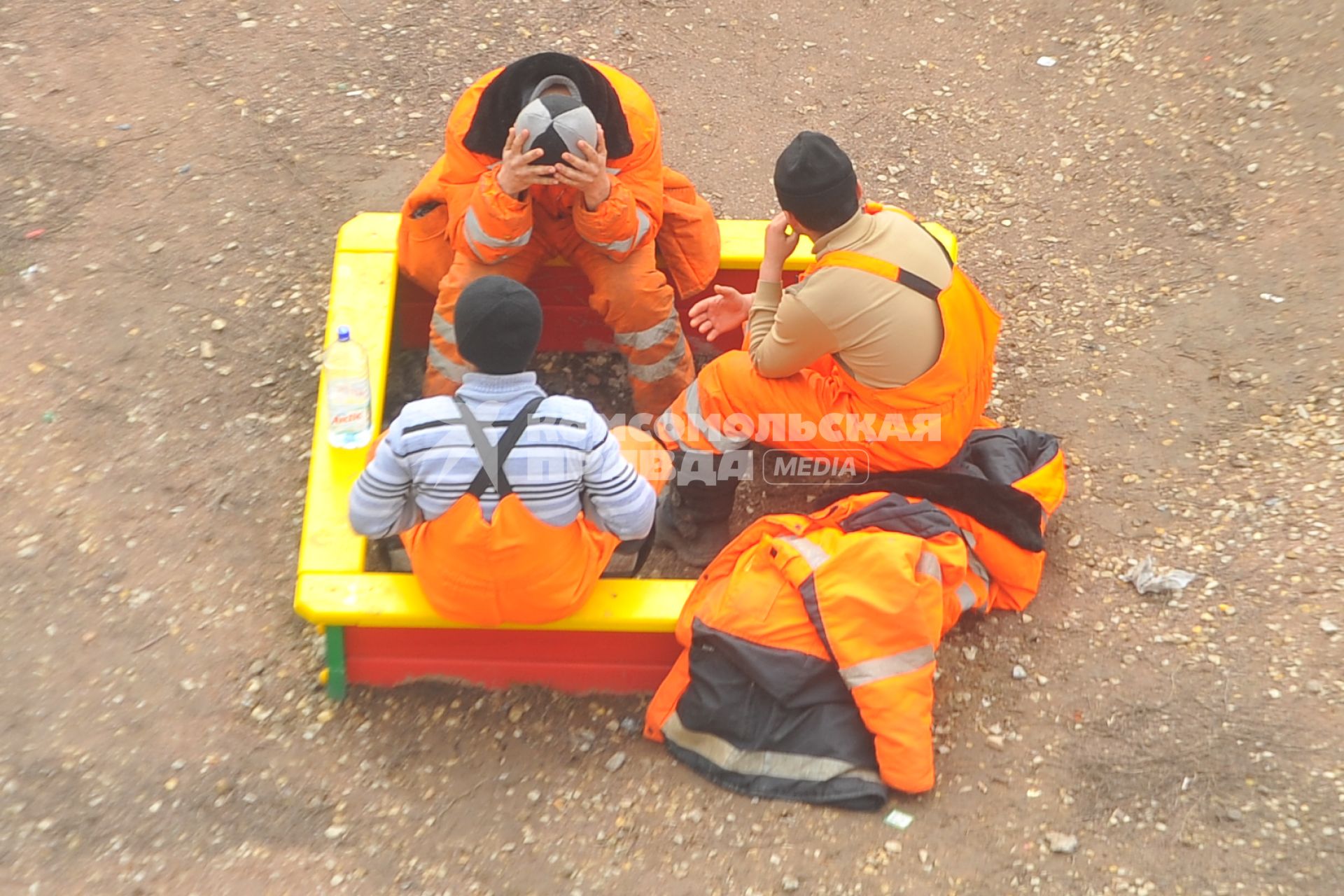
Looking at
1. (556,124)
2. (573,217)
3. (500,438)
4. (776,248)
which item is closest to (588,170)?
(556,124)

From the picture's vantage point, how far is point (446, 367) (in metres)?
4.22

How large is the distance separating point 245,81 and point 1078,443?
13.4 feet

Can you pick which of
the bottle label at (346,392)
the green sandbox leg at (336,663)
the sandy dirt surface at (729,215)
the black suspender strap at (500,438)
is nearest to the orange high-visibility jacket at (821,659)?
the sandy dirt surface at (729,215)

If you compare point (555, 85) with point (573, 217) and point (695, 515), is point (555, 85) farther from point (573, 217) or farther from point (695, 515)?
point (695, 515)

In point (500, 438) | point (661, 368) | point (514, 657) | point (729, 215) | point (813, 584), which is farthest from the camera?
point (729, 215)

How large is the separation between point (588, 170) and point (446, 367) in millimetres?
855

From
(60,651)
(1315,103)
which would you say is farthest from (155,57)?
(1315,103)

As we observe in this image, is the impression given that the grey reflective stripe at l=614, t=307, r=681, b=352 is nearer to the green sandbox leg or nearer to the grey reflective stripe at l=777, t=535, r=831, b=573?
the grey reflective stripe at l=777, t=535, r=831, b=573

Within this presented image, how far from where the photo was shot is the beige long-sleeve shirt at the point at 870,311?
12.2ft

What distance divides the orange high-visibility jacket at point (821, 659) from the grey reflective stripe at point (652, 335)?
34.7 inches

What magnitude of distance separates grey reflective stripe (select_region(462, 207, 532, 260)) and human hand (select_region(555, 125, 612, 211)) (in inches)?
10.4

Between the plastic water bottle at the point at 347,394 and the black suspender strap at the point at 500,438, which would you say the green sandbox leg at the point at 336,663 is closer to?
the plastic water bottle at the point at 347,394

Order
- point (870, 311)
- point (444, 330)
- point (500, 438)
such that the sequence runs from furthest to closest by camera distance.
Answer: point (444, 330) < point (870, 311) < point (500, 438)

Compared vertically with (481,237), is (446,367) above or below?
below
